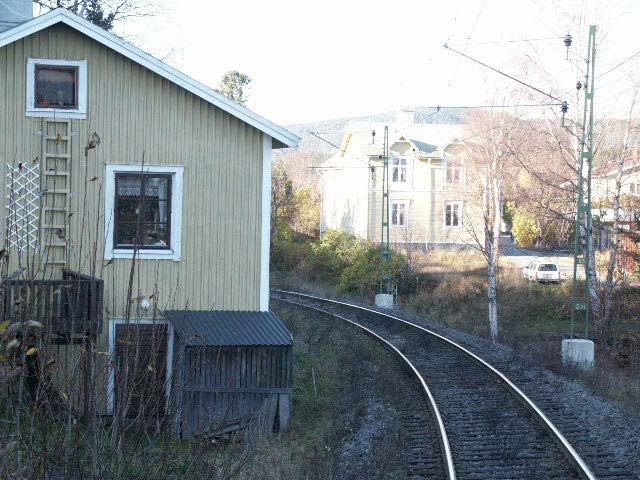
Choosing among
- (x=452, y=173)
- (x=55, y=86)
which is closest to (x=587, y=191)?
(x=55, y=86)

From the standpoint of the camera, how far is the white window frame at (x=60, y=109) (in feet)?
46.9

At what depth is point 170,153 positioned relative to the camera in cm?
1480

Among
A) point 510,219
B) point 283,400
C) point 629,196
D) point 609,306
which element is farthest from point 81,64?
point 510,219

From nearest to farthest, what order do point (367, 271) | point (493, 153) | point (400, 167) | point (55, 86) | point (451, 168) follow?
point (55, 86) < point (493, 153) < point (367, 271) < point (451, 168) < point (400, 167)

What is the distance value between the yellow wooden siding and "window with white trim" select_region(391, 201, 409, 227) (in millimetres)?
38802

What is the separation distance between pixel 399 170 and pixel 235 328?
41080 millimetres

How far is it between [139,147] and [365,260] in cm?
2781

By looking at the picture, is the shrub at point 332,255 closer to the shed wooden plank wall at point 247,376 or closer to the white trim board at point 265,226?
the white trim board at point 265,226

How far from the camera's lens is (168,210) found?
48.6 ft

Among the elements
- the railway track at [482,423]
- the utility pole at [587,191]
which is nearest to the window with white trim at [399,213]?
the utility pole at [587,191]

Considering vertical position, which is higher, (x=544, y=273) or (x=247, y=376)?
(x=544, y=273)

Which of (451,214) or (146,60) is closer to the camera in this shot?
(146,60)

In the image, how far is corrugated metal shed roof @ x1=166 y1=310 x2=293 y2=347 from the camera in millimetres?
13070

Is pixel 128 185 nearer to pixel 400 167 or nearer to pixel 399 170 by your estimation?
pixel 400 167
